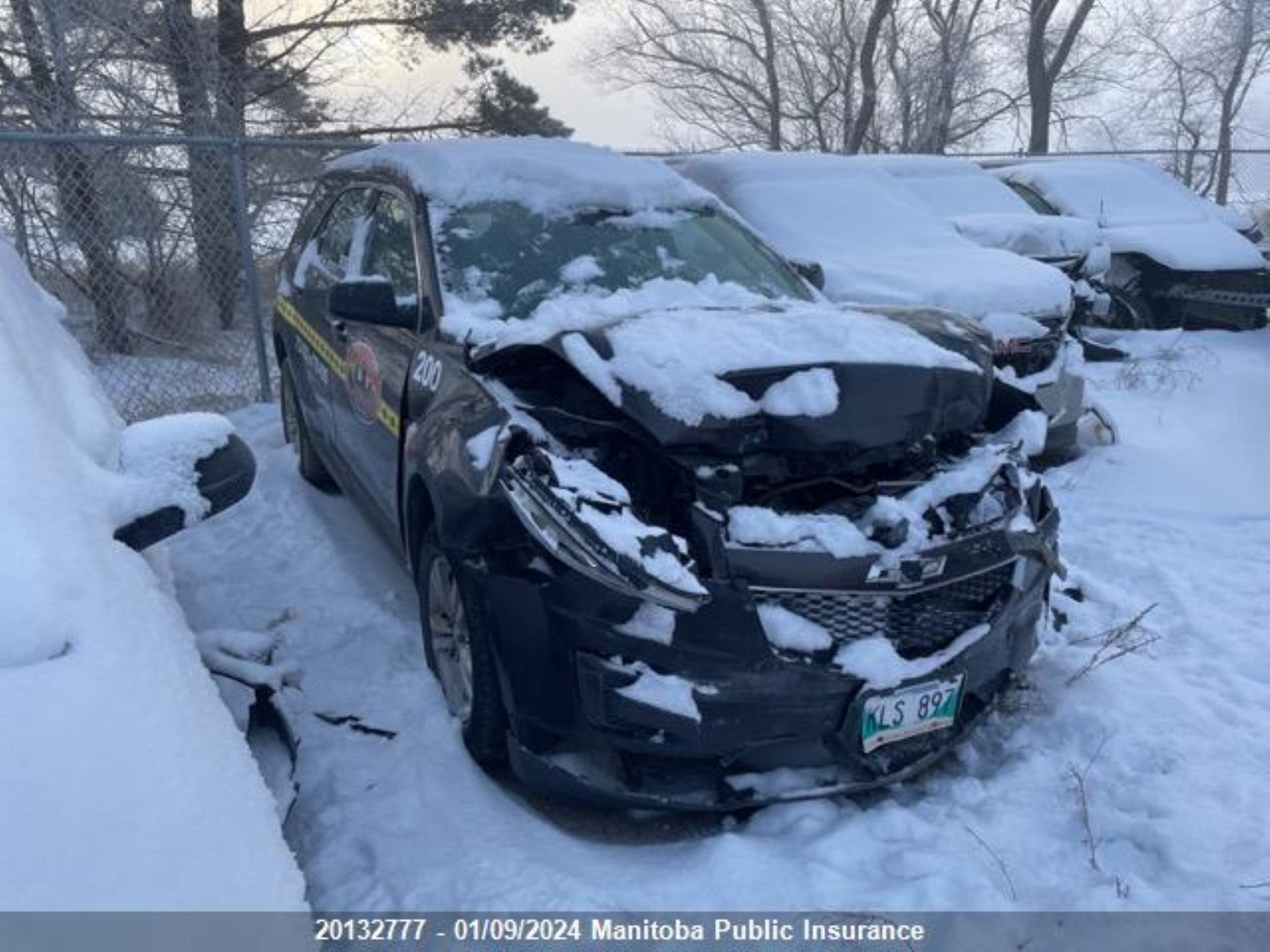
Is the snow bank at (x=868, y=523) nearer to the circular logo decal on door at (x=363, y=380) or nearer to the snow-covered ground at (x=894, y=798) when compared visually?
the snow-covered ground at (x=894, y=798)

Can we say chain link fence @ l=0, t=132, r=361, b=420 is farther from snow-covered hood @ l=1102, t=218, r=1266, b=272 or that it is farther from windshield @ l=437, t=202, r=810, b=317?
snow-covered hood @ l=1102, t=218, r=1266, b=272

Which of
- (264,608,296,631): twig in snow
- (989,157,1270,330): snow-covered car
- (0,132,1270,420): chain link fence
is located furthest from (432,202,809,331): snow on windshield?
(989,157,1270,330): snow-covered car

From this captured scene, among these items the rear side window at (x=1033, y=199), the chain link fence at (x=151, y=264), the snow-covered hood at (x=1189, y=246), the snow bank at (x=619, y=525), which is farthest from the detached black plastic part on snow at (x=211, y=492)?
the rear side window at (x=1033, y=199)

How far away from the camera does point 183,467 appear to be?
2.32m

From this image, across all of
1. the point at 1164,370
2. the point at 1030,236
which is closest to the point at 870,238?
the point at 1030,236

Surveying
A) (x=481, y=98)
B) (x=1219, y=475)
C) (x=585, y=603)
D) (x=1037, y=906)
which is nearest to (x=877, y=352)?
(x=585, y=603)

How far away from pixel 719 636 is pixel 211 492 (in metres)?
1.20

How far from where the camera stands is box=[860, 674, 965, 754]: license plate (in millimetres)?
2637

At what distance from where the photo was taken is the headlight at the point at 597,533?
2447mm

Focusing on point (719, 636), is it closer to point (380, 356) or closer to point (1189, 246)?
point (380, 356)

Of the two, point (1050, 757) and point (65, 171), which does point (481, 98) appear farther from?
point (1050, 757)

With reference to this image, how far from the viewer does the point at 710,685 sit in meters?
2.53

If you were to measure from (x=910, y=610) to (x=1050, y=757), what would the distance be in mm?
755

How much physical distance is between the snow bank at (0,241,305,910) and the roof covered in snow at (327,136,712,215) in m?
2.13
